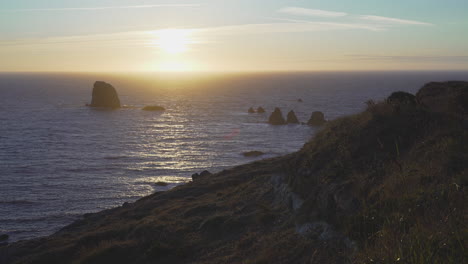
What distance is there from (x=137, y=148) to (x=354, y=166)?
215 ft

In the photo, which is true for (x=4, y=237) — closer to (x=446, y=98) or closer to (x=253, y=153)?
(x=446, y=98)

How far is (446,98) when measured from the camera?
19922mm

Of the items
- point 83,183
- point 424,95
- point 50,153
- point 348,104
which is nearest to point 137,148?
point 50,153

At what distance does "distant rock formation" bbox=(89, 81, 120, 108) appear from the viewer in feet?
492

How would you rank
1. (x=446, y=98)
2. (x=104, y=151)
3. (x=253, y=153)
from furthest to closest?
1. (x=104, y=151)
2. (x=253, y=153)
3. (x=446, y=98)

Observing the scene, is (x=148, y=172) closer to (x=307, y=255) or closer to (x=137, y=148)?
(x=137, y=148)

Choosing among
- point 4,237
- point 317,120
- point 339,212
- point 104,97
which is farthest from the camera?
point 104,97

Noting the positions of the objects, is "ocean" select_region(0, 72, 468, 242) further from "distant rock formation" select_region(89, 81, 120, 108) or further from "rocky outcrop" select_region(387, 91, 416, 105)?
"distant rock formation" select_region(89, 81, 120, 108)

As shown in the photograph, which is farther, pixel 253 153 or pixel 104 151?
pixel 104 151

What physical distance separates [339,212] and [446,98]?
11070mm

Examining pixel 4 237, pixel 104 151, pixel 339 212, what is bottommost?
pixel 4 237

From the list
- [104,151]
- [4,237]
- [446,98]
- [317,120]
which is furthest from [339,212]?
[317,120]

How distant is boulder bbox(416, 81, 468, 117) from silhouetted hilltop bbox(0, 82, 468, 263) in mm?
177

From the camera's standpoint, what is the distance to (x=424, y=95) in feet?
74.8
